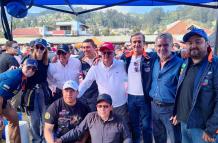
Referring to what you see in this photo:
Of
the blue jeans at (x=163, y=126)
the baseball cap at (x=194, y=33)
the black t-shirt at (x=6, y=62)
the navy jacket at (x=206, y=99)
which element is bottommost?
the blue jeans at (x=163, y=126)

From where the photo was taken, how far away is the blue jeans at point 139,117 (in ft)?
15.8

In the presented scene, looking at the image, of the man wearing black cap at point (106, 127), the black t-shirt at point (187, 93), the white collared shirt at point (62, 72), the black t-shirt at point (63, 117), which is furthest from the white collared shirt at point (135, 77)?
the black t-shirt at point (187, 93)

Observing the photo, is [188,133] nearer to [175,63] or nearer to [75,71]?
[175,63]

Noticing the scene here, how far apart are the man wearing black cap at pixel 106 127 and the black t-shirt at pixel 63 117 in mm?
224

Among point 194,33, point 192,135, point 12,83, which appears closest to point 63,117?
point 12,83

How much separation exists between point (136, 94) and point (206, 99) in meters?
1.48

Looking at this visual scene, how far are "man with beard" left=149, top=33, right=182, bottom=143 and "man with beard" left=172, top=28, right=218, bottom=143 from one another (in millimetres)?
529

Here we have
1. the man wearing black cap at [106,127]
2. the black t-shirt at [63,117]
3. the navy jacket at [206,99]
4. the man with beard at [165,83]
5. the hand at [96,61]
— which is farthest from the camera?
the hand at [96,61]

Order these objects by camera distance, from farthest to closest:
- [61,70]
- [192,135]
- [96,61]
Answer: [61,70] → [96,61] → [192,135]

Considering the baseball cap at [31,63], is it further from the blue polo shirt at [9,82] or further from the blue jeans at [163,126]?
the blue jeans at [163,126]

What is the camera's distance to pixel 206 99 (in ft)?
11.3

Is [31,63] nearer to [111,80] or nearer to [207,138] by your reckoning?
[111,80]

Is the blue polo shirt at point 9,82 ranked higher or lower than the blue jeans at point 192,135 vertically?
higher

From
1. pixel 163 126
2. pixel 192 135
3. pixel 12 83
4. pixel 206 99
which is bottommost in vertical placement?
pixel 163 126
